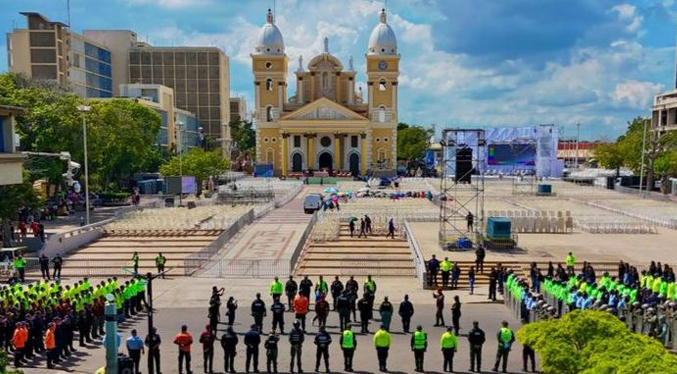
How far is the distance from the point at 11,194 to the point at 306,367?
21279 mm

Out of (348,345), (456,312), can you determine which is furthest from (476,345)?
(348,345)

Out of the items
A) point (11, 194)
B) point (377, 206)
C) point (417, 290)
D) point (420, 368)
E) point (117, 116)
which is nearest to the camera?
point (420, 368)

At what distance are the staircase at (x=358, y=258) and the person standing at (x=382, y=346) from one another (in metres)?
11.4

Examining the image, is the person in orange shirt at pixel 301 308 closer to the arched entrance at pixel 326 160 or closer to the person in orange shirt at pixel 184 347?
the person in orange shirt at pixel 184 347

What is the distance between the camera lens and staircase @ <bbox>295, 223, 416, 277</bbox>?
26.2 m

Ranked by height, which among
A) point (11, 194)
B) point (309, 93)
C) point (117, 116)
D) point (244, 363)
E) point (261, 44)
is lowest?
point (244, 363)

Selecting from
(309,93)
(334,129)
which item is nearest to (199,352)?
(334,129)

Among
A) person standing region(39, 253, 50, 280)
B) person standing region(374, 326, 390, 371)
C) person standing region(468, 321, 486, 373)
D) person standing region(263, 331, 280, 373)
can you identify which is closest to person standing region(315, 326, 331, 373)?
person standing region(263, 331, 280, 373)

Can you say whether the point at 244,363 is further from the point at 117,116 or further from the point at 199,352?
the point at 117,116

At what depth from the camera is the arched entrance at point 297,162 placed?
92088 millimetres

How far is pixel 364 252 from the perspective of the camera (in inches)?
1164

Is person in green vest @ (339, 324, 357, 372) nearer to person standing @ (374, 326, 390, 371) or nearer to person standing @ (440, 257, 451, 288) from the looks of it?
person standing @ (374, 326, 390, 371)

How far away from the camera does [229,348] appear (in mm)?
14211

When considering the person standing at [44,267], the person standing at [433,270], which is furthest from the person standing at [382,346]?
the person standing at [44,267]
